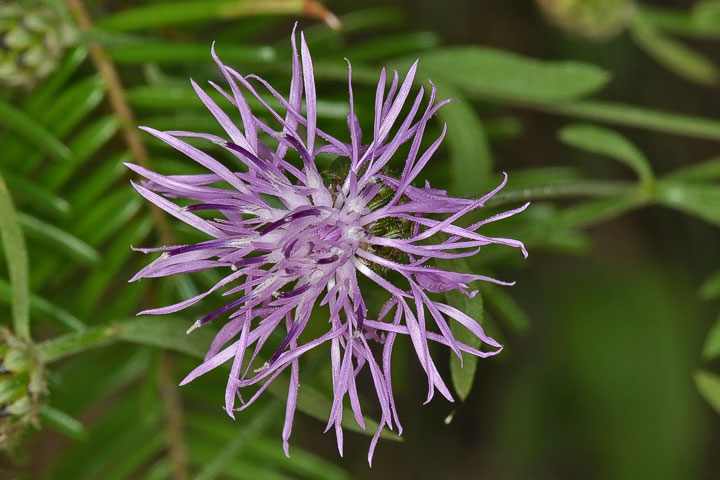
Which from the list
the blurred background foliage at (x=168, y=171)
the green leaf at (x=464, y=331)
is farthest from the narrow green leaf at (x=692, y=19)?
the green leaf at (x=464, y=331)

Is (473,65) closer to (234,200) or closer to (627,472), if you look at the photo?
(234,200)

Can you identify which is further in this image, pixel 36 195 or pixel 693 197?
pixel 693 197

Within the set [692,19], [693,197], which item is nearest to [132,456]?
[693,197]

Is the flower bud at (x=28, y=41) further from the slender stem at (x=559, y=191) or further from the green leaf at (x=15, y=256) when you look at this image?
the slender stem at (x=559, y=191)

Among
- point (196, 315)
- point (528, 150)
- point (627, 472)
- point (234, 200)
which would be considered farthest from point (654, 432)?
point (234, 200)

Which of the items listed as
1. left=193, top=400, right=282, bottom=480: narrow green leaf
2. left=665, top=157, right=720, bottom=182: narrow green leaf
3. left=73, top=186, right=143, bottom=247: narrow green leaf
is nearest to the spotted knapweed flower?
left=193, top=400, right=282, bottom=480: narrow green leaf

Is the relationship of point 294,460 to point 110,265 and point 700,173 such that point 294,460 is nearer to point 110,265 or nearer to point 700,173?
point 110,265

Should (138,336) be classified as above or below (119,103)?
below

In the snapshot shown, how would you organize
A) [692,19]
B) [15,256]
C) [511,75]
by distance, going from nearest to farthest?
[15,256] < [511,75] < [692,19]
